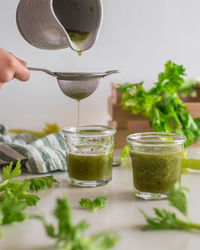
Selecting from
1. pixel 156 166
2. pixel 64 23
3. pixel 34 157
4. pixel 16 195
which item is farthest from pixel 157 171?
pixel 64 23

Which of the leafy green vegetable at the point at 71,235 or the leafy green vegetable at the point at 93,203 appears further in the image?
the leafy green vegetable at the point at 93,203

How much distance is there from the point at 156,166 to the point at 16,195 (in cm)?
36

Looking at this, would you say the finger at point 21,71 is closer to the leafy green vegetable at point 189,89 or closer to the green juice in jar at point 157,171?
the green juice in jar at point 157,171

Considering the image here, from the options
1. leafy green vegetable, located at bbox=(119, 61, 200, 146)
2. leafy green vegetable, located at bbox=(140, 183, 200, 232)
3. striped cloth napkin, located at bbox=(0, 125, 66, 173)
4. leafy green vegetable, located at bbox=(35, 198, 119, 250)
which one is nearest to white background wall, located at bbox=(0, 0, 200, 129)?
leafy green vegetable, located at bbox=(119, 61, 200, 146)

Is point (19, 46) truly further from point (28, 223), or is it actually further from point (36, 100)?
point (28, 223)

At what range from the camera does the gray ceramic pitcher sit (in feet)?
4.49

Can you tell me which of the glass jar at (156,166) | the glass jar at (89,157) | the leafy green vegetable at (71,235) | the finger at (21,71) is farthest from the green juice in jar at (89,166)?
the leafy green vegetable at (71,235)

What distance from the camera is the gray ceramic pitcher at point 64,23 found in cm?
137

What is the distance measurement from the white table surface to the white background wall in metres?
0.95

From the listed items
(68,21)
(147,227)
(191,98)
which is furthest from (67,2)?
(191,98)

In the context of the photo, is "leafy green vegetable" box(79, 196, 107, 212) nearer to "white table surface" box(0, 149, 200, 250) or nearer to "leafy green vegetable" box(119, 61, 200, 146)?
"white table surface" box(0, 149, 200, 250)

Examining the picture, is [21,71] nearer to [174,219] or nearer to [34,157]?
[34,157]

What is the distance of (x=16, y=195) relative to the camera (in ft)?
3.46

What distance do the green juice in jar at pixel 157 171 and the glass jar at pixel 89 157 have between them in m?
0.15
